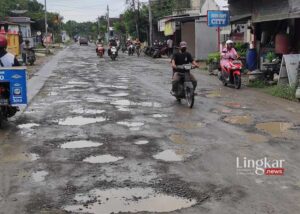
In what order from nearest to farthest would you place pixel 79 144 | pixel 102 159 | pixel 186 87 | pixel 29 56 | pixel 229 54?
pixel 102 159 → pixel 79 144 → pixel 186 87 → pixel 229 54 → pixel 29 56

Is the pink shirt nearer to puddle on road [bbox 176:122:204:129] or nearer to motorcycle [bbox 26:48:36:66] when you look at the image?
puddle on road [bbox 176:122:204:129]

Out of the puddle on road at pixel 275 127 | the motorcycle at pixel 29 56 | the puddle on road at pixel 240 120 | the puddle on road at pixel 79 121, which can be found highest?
the motorcycle at pixel 29 56

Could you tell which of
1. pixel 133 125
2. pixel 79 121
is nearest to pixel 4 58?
pixel 79 121

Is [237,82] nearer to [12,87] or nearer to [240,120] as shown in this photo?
[240,120]

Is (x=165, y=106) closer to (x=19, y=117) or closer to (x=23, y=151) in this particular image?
(x=19, y=117)

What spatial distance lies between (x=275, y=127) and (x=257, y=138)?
114cm

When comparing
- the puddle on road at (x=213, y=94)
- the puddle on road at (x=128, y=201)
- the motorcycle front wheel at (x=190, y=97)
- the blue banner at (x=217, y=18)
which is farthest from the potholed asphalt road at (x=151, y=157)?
the blue banner at (x=217, y=18)

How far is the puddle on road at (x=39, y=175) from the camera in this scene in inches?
234

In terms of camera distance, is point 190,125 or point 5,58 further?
point 5,58

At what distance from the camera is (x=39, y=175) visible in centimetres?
614

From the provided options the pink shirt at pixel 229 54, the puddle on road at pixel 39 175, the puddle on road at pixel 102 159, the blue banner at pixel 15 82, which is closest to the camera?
the puddle on road at pixel 39 175

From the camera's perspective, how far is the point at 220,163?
6.56 metres

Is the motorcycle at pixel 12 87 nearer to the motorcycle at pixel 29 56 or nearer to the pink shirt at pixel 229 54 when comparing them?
the pink shirt at pixel 229 54

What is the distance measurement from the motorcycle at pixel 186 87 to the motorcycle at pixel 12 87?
4177 mm
